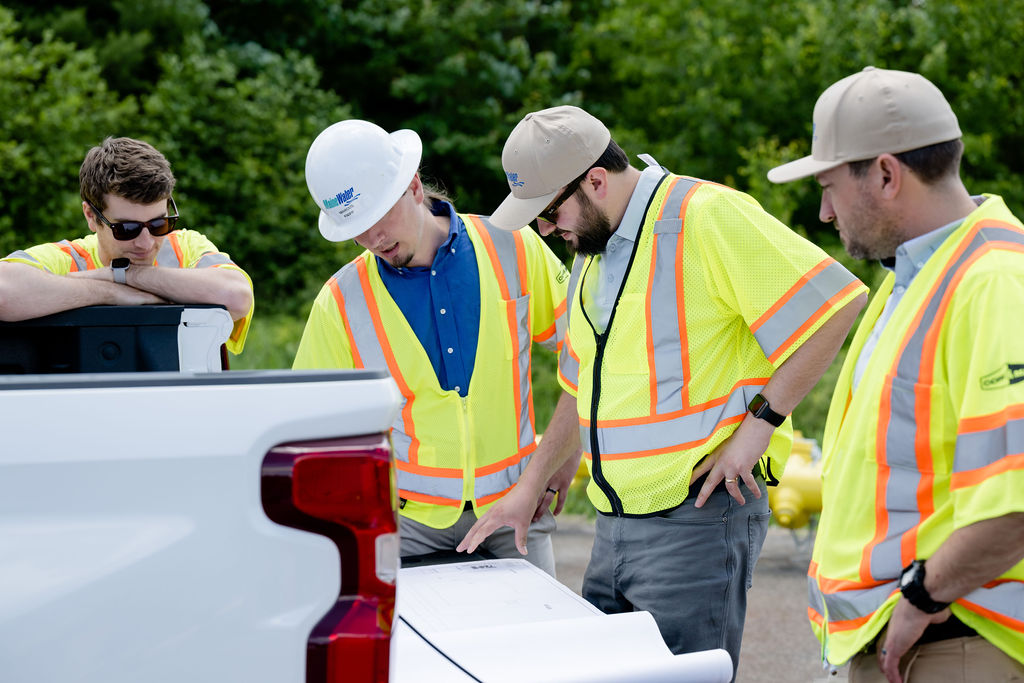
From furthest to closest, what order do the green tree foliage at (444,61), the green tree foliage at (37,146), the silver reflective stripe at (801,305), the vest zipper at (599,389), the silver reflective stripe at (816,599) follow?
the green tree foliage at (444,61), the green tree foliage at (37,146), the vest zipper at (599,389), the silver reflective stripe at (801,305), the silver reflective stripe at (816,599)

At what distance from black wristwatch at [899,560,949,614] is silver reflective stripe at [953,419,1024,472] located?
199 mm

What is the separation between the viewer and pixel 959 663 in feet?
6.59

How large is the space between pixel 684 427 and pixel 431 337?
919 mm

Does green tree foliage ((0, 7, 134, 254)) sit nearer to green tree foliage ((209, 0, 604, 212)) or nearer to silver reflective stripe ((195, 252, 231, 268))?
green tree foliage ((209, 0, 604, 212))

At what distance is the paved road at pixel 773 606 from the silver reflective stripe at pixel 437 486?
6.38ft

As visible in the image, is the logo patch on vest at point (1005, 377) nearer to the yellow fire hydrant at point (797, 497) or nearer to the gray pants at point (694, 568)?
the gray pants at point (694, 568)

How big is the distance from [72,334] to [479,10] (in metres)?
15.6

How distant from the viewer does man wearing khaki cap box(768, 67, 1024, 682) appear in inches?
72.9

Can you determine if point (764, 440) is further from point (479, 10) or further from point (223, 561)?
point (479, 10)

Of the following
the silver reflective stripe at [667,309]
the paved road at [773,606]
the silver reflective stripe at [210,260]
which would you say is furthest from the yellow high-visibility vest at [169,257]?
the paved road at [773,606]

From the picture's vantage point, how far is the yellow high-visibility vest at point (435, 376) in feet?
10.8

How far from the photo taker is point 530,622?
2.48m

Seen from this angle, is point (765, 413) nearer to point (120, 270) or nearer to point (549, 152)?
point (549, 152)

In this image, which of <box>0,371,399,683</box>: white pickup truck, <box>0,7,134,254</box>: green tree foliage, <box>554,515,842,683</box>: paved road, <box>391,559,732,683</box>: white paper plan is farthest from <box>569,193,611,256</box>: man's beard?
<box>0,7,134,254</box>: green tree foliage
